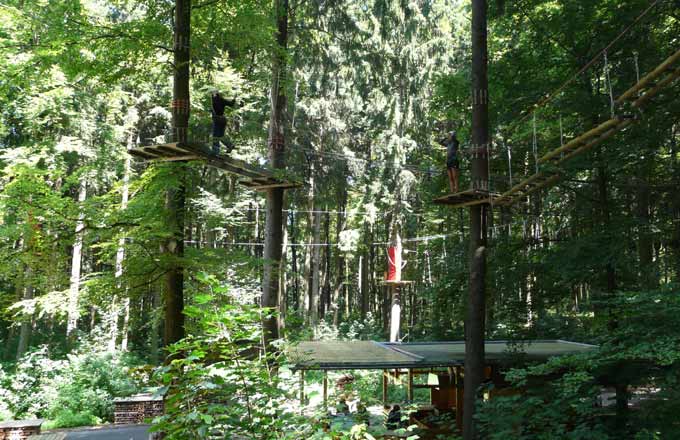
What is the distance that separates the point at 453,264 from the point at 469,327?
2.45 m

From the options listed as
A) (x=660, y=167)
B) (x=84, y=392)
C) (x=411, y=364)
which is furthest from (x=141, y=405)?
(x=660, y=167)

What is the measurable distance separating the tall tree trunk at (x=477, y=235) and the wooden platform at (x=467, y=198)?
0.21 metres

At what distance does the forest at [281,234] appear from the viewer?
4.36 metres

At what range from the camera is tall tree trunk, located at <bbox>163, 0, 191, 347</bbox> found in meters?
7.73

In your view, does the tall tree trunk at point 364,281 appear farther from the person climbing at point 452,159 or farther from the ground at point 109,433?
the person climbing at point 452,159

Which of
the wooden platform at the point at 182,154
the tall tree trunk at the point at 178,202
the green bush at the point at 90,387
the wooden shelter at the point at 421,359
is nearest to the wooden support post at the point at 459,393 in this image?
the wooden shelter at the point at 421,359

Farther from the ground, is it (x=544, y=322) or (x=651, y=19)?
(x=651, y=19)

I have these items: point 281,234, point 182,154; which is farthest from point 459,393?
point 182,154

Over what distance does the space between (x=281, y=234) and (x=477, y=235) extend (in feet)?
14.4

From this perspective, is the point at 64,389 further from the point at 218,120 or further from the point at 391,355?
the point at 218,120

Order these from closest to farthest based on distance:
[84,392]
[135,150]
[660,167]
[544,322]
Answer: [135,150] → [660,167] → [544,322] → [84,392]

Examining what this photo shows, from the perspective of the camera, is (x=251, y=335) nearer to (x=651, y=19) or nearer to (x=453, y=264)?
(x=453, y=264)

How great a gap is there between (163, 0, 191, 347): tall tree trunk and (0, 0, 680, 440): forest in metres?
0.03

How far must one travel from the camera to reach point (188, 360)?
3.16m
